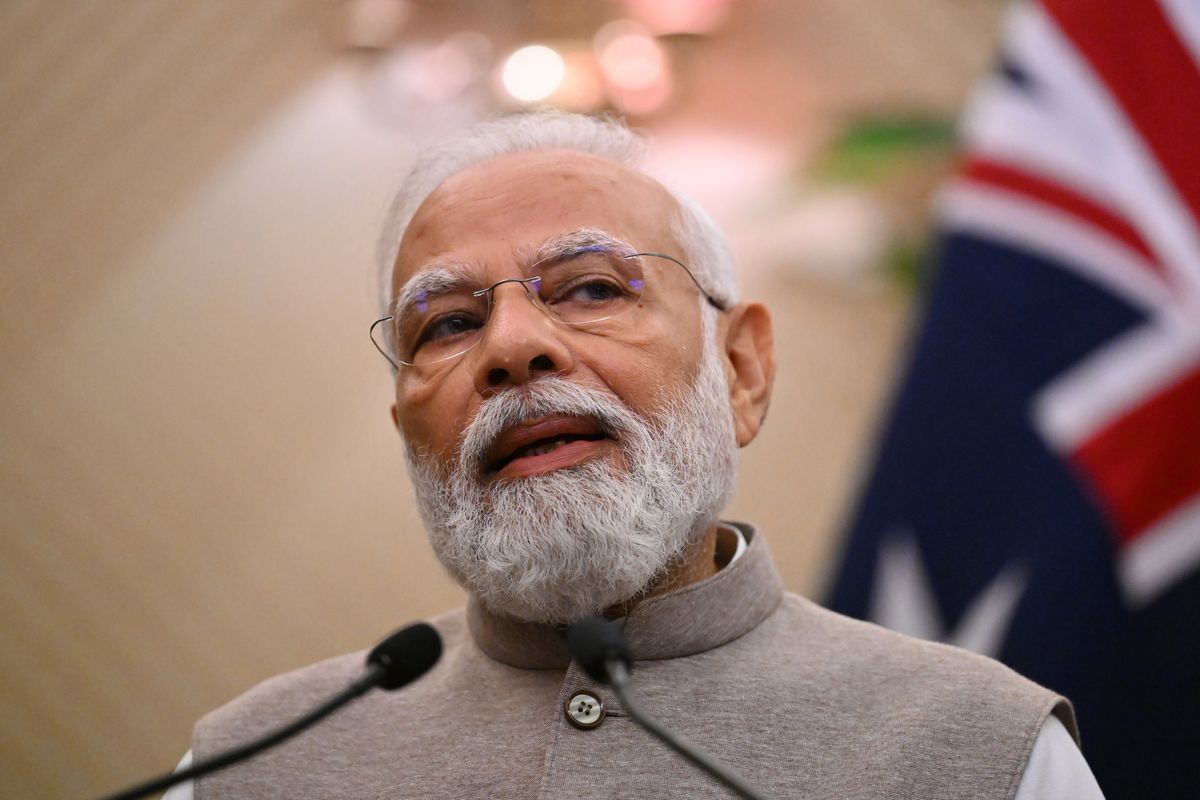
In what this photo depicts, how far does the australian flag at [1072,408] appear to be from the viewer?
Result: 6.44 ft

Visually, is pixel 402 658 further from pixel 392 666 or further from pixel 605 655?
pixel 605 655

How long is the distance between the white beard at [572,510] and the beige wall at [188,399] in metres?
1.58

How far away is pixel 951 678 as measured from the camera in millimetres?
1350

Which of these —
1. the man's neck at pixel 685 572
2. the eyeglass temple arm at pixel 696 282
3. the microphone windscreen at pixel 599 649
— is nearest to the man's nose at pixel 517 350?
the eyeglass temple arm at pixel 696 282

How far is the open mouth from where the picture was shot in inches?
53.6

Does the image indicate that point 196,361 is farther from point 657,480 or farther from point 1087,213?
point 1087,213

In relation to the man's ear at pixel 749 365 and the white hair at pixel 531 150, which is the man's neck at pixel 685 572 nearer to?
the man's ear at pixel 749 365

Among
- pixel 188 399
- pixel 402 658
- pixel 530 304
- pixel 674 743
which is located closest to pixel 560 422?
pixel 530 304

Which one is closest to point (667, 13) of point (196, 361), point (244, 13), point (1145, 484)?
point (244, 13)

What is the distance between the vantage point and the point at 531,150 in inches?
68.2

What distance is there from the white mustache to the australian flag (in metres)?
1.11

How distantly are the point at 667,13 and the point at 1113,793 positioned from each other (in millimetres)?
2447

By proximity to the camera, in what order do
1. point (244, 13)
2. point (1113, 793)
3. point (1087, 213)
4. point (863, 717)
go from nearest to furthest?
point (863, 717) → point (1113, 793) → point (1087, 213) → point (244, 13)

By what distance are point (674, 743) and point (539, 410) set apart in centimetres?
53
